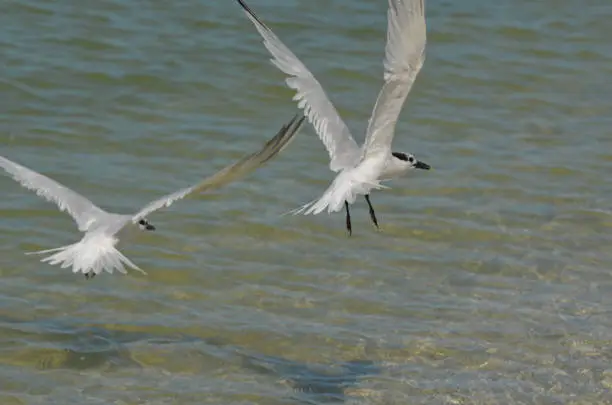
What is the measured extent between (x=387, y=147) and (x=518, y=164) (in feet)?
8.71

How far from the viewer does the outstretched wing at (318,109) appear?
7.71 meters

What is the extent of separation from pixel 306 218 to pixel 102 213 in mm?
1913

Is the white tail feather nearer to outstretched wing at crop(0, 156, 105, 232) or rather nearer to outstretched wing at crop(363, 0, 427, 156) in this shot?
outstretched wing at crop(0, 156, 105, 232)

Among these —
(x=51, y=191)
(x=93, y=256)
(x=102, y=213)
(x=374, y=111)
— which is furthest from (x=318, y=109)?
(x=93, y=256)

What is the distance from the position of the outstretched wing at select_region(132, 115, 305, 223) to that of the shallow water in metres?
1.01

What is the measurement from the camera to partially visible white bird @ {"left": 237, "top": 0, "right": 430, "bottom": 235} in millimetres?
6965

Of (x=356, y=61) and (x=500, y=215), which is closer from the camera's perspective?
(x=500, y=215)

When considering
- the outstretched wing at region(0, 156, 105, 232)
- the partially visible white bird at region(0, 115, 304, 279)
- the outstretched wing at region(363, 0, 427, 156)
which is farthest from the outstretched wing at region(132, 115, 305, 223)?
the outstretched wing at region(0, 156, 105, 232)

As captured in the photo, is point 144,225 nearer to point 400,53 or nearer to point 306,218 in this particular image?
point 400,53

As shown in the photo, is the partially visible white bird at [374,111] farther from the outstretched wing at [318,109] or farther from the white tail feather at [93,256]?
the white tail feather at [93,256]

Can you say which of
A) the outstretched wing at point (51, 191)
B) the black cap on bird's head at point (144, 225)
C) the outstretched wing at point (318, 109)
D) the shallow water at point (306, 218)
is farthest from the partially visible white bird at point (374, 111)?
the outstretched wing at point (51, 191)

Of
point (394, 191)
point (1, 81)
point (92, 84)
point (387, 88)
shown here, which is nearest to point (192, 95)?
point (92, 84)

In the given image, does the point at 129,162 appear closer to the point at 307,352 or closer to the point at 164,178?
the point at 164,178

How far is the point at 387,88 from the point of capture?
7074 millimetres
